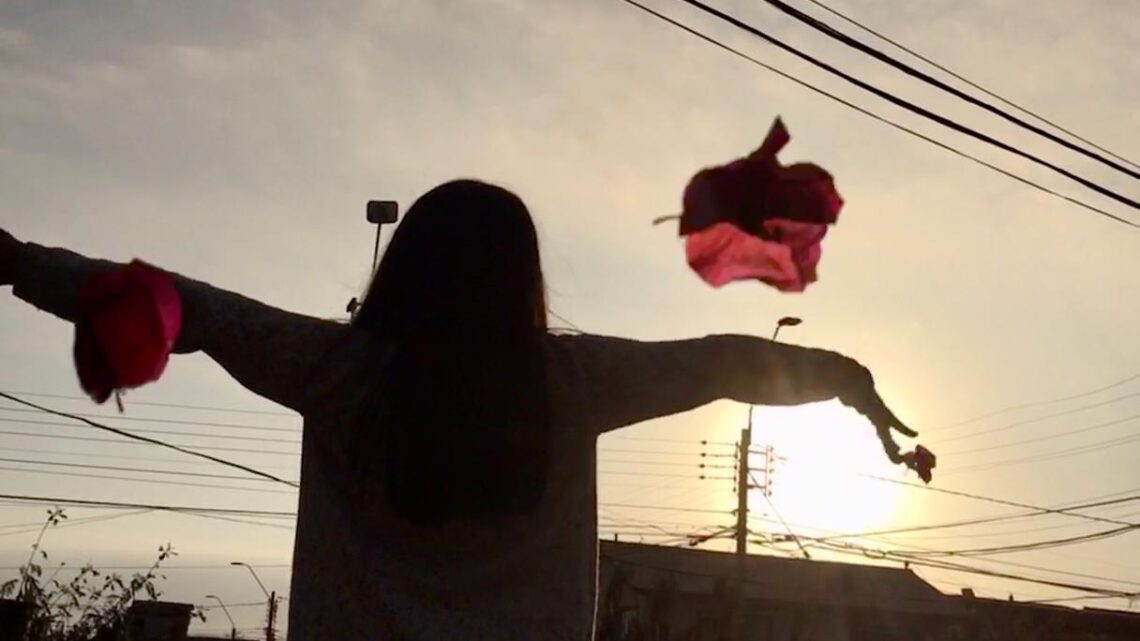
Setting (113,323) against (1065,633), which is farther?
(1065,633)

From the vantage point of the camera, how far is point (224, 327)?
2.02 m

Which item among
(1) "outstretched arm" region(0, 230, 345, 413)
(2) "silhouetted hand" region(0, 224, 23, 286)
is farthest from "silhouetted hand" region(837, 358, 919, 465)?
(2) "silhouetted hand" region(0, 224, 23, 286)

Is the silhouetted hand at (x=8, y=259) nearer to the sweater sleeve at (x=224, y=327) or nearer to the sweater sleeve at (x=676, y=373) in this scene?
the sweater sleeve at (x=224, y=327)

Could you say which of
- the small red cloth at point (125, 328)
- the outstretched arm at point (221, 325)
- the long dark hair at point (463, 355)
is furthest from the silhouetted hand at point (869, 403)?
the small red cloth at point (125, 328)

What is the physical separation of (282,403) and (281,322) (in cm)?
13

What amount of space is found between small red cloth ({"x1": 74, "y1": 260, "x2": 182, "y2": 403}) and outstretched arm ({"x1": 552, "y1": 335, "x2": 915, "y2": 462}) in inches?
23.2

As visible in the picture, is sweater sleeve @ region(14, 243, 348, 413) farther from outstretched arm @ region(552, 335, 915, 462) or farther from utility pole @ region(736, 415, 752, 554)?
utility pole @ region(736, 415, 752, 554)

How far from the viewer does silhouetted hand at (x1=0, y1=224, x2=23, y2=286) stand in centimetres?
202

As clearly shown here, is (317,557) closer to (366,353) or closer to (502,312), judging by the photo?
(366,353)

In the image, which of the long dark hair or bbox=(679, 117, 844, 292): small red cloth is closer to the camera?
the long dark hair

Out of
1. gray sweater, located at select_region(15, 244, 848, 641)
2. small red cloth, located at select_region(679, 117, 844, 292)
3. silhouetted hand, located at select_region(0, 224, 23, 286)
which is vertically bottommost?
gray sweater, located at select_region(15, 244, 848, 641)

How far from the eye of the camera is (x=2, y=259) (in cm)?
203

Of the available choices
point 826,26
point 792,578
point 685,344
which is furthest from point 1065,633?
point 685,344

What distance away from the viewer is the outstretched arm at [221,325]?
200 cm
